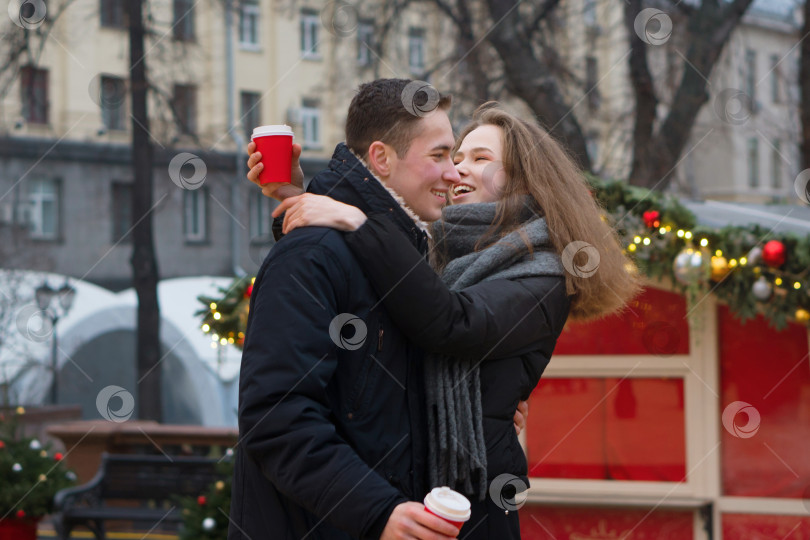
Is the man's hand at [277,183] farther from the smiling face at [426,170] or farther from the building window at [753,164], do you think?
the building window at [753,164]

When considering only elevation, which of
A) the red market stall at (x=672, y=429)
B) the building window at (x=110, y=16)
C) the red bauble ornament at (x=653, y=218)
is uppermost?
the building window at (x=110, y=16)

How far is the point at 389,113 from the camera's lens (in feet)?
8.78

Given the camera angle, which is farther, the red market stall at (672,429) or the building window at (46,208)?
the building window at (46,208)

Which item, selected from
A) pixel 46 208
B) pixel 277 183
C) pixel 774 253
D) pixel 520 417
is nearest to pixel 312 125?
pixel 46 208

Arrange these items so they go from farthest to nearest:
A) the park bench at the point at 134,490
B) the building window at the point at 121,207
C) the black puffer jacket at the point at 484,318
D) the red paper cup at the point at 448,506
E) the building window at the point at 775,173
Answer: the building window at the point at 775,173, the building window at the point at 121,207, the park bench at the point at 134,490, the black puffer jacket at the point at 484,318, the red paper cup at the point at 448,506

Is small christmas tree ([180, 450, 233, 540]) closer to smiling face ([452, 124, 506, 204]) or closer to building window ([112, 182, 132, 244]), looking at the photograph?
smiling face ([452, 124, 506, 204])

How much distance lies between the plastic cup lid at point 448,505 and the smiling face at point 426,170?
736 mm

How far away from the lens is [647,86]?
40.3 ft

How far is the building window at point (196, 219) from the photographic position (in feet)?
94.5

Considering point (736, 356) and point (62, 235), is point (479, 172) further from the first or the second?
point (62, 235)

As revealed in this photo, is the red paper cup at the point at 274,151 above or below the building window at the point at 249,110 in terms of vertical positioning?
below

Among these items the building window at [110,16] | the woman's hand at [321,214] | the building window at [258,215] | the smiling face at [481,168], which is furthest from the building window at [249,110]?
the woman's hand at [321,214]

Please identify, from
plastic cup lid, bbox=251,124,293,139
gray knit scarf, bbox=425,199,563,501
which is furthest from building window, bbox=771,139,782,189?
plastic cup lid, bbox=251,124,293,139

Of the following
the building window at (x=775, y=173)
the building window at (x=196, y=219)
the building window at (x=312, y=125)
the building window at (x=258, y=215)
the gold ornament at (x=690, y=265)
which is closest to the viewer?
the gold ornament at (x=690, y=265)
